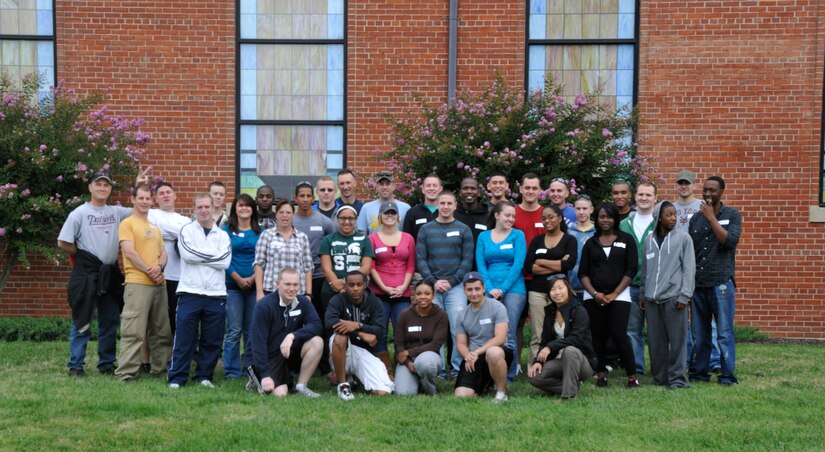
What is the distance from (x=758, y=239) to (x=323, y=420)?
7.92 metres

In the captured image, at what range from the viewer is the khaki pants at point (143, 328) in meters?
8.35

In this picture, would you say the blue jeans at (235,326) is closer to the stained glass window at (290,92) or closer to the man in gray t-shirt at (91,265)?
the man in gray t-shirt at (91,265)

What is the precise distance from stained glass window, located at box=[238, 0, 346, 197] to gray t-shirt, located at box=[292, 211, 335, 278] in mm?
3789

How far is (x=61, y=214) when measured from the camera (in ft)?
36.2

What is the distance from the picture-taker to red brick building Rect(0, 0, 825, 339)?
12.2 metres

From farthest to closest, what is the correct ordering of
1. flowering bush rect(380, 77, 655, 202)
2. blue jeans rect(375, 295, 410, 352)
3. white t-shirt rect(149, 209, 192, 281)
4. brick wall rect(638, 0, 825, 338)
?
brick wall rect(638, 0, 825, 338), flowering bush rect(380, 77, 655, 202), white t-shirt rect(149, 209, 192, 281), blue jeans rect(375, 295, 410, 352)

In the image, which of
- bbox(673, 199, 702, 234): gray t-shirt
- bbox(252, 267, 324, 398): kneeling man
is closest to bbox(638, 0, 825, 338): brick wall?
bbox(673, 199, 702, 234): gray t-shirt

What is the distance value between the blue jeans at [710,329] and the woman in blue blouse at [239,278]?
4.42 m

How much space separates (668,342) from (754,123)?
5.12m

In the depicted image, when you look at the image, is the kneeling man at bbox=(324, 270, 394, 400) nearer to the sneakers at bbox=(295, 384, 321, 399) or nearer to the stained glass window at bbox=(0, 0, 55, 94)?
the sneakers at bbox=(295, 384, 321, 399)

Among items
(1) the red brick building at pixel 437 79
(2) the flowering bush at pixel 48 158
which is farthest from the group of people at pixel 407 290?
(1) the red brick building at pixel 437 79

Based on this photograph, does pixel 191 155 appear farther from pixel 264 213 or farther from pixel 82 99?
pixel 264 213

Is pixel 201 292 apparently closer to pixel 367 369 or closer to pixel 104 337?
Answer: pixel 104 337

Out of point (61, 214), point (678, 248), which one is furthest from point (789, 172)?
point (61, 214)
